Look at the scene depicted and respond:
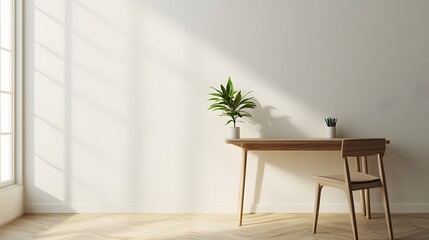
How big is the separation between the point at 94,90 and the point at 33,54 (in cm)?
66

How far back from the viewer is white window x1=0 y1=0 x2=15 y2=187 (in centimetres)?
379

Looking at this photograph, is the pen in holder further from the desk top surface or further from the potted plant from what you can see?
the potted plant

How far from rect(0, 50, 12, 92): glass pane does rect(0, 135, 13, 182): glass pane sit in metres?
0.45

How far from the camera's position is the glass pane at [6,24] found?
3.83 m

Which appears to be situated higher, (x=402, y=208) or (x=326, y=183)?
(x=326, y=183)

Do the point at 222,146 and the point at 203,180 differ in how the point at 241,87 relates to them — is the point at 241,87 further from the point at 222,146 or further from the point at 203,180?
the point at 203,180

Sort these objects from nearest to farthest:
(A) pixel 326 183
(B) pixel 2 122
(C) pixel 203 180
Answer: (A) pixel 326 183, (B) pixel 2 122, (C) pixel 203 180

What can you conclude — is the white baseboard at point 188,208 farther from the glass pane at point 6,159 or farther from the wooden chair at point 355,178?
the wooden chair at point 355,178

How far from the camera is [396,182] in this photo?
13.2ft

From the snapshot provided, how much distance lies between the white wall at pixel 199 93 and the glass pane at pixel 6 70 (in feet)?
0.58

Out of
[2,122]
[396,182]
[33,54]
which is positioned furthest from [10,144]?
[396,182]

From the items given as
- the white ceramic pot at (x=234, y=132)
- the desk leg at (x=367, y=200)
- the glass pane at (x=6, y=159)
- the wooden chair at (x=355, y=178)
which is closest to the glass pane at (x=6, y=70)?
the glass pane at (x=6, y=159)

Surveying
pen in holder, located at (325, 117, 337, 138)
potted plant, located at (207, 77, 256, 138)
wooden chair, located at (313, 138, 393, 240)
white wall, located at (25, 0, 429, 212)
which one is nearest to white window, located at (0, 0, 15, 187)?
white wall, located at (25, 0, 429, 212)

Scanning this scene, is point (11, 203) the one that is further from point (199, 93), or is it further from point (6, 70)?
point (199, 93)
